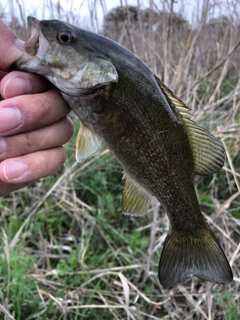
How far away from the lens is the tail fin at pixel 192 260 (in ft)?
4.19

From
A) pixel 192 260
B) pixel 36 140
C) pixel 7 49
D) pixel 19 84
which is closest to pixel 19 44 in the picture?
pixel 7 49

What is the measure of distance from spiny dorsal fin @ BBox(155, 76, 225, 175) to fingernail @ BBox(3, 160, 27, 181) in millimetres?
472

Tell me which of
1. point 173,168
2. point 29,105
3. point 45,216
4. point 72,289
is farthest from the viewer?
point 45,216

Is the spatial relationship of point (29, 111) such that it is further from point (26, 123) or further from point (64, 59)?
point (64, 59)

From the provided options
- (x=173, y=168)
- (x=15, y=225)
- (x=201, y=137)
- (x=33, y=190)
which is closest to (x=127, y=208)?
(x=173, y=168)

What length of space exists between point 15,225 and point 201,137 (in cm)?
175

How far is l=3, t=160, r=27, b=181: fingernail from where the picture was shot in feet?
3.68

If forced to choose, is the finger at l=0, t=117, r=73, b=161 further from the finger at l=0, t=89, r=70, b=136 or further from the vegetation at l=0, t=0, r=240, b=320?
the vegetation at l=0, t=0, r=240, b=320

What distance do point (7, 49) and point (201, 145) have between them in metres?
0.65

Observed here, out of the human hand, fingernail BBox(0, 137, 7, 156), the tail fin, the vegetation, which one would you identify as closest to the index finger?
the human hand

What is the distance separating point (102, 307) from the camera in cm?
212

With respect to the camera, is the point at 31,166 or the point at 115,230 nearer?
the point at 31,166

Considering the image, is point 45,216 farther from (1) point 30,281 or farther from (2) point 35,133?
(2) point 35,133

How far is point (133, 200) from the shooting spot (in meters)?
1.26
